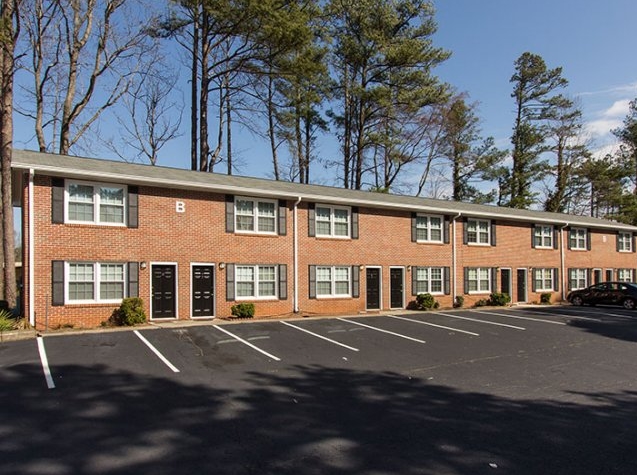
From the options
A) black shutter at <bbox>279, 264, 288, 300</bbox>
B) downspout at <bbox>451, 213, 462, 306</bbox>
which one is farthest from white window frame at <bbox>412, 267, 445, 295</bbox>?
black shutter at <bbox>279, 264, 288, 300</bbox>

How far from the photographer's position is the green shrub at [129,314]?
13.7 m

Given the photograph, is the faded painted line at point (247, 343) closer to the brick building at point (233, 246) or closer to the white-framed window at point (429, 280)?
the brick building at point (233, 246)

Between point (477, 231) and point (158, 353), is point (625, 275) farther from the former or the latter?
point (158, 353)

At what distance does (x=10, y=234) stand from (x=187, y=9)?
48.3ft

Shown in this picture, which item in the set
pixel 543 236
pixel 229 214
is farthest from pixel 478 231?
pixel 229 214

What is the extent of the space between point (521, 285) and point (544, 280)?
2.05 m

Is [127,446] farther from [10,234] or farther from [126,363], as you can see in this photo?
[10,234]

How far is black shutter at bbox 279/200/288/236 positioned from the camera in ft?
57.3

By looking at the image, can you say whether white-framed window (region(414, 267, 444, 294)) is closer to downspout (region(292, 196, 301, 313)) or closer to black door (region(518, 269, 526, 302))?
black door (region(518, 269, 526, 302))

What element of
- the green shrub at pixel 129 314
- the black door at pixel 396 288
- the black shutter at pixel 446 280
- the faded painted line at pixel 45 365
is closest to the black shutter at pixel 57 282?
the green shrub at pixel 129 314

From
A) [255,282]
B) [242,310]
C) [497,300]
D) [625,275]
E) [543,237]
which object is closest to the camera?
[242,310]

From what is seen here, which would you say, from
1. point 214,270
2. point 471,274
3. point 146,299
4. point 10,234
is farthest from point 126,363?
point 471,274

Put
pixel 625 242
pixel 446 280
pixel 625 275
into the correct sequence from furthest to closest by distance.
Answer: pixel 625 242 → pixel 625 275 → pixel 446 280

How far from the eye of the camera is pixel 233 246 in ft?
53.9
